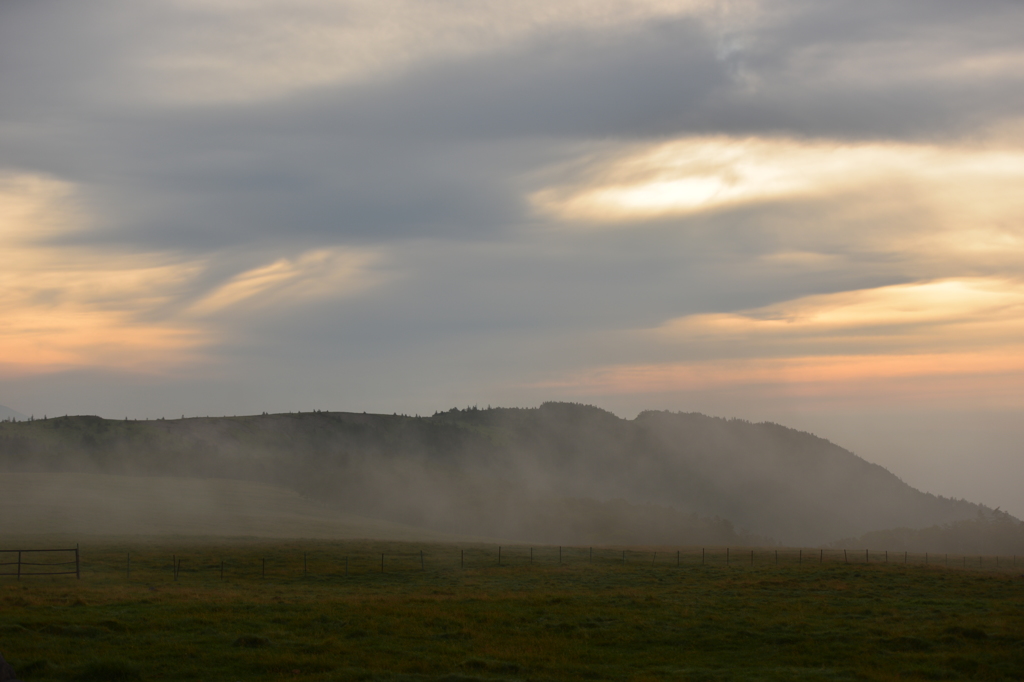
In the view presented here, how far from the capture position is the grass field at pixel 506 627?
28797 mm

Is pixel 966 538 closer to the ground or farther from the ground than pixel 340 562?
closer to the ground

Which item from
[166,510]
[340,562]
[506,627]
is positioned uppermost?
[506,627]

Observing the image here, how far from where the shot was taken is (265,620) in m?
37.3

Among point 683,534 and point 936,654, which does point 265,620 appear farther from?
point 683,534

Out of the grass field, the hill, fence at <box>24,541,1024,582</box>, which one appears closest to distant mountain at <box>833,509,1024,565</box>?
fence at <box>24,541,1024,582</box>

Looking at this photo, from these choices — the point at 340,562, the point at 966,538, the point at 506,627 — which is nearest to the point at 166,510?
the point at 340,562

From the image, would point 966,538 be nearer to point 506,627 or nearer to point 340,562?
point 340,562

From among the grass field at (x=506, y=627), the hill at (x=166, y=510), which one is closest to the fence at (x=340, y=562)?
the grass field at (x=506, y=627)

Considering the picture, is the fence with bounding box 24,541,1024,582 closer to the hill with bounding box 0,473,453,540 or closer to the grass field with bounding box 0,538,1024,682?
the grass field with bounding box 0,538,1024,682

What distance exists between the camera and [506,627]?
3744cm

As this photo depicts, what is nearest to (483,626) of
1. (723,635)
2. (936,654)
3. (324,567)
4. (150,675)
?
(723,635)

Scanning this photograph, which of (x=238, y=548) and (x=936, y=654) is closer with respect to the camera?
(x=936, y=654)

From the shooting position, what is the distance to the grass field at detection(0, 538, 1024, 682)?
28.8 meters

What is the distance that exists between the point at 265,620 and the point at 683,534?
15878cm
